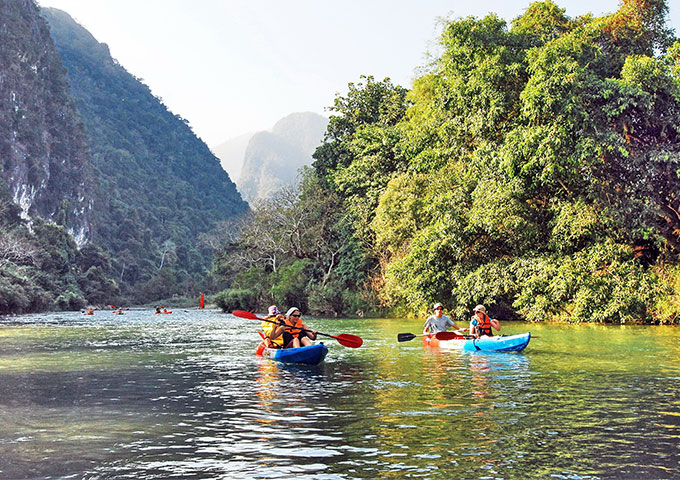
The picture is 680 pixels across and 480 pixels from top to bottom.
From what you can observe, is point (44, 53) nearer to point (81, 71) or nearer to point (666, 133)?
point (81, 71)

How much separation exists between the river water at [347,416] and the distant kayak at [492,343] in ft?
1.25

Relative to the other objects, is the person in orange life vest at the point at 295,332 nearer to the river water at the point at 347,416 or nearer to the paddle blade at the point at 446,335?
the river water at the point at 347,416

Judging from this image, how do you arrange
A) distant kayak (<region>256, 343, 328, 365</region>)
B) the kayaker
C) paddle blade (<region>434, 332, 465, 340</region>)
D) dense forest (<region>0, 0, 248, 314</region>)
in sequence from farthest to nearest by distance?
dense forest (<region>0, 0, 248, 314</region>), the kayaker, paddle blade (<region>434, 332, 465, 340</region>), distant kayak (<region>256, 343, 328, 365</region>)

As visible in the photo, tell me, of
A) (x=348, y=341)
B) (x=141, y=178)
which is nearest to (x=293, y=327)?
(x=348, y=341)

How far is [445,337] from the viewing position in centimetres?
1797

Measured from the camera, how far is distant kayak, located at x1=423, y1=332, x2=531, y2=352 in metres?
16.1

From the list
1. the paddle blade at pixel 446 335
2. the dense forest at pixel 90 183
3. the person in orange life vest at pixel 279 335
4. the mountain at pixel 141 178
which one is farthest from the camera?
the mountain at pixel 141 178

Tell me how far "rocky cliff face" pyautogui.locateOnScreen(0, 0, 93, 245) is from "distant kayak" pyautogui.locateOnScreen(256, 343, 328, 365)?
200ft

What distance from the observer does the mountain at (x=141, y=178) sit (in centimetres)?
9369

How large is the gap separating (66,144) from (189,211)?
35.4m

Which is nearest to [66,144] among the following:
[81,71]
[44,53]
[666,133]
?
[44,53]

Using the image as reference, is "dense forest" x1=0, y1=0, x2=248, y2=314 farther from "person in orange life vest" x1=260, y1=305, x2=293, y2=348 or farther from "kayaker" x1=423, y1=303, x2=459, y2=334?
"person in orange life vest" x1=260, y1=305, x2=293, y2=348

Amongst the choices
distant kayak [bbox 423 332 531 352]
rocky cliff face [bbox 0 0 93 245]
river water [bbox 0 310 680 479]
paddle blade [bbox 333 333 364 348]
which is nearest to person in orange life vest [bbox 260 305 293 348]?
river water [bbox 0 310 680 479]

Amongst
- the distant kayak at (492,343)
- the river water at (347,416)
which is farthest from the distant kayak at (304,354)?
the distant kayak at (492,343)
